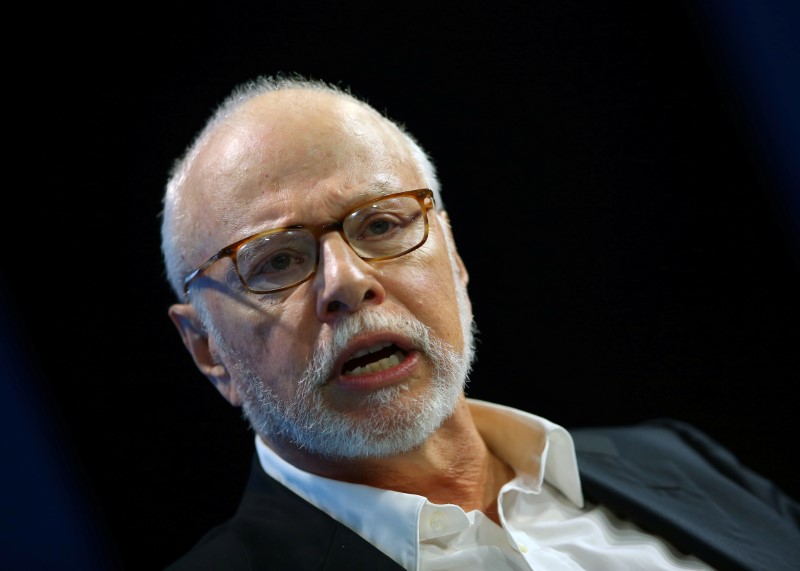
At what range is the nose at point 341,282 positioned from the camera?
4.72 feet

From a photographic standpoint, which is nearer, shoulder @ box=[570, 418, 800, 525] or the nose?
the nose

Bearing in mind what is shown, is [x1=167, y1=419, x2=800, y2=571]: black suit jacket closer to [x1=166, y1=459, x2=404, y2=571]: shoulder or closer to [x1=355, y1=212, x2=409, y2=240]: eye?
[x1=166, y1=459, x2=404, y2=571]: shoulder

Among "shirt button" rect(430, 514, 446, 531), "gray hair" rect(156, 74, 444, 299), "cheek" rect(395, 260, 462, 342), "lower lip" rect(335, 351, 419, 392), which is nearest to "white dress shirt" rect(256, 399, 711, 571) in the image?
"shirt button" rect(430, 514, 446, 531)

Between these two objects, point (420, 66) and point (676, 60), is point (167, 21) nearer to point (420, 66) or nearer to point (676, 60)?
point (420, 66)

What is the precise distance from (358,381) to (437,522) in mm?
361

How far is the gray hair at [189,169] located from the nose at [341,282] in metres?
0.39

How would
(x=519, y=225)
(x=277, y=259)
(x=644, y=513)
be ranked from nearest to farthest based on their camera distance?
1. (x=277, y=259)
2. (x=644, y=513)
3. (x=519, y=225)

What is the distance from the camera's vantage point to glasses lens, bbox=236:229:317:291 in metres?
1.53

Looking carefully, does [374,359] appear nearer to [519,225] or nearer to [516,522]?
[516,522]

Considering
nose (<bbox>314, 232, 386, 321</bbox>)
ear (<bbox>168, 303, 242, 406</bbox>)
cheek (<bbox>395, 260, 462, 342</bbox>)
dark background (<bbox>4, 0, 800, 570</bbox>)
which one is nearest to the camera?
nose (<bbox>314, 232, 386, 321</bbox>)

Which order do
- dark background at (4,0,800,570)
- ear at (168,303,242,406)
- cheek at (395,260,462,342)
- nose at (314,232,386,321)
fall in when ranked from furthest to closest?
1. dark background at (4,0,800,570)
2. ear at (168,303,242,406)
3. cheek at (395,260,462,342)
4. nose at (314,232,386,321)

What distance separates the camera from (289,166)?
158 cm

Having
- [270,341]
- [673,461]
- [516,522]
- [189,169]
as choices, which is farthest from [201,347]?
[673,461]

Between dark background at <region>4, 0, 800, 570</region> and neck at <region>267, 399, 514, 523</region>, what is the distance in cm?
46
